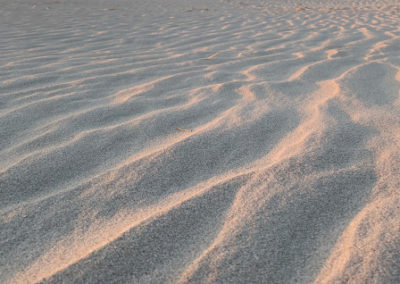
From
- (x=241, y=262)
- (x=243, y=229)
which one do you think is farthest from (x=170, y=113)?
(x=241, y=262)

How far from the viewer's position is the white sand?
830mm

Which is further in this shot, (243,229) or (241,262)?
(243,229)

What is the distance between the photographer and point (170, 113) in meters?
1.69

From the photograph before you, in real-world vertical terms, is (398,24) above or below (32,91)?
below

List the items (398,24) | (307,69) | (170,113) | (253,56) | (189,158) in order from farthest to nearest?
(398,24) < (253,56) < (307,69) < (170,113) < (189,158)

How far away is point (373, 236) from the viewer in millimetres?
876

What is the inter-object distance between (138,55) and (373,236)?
2.51 m

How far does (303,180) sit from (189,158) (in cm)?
40

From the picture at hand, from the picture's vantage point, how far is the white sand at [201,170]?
2.72 feet

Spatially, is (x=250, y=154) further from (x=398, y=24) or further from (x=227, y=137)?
(x=398, y=24)

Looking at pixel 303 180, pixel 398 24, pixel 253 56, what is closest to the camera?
pixel 303 180

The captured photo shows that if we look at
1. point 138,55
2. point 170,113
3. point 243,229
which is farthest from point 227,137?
point 138,55

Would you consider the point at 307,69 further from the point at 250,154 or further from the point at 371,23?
the point at 371,23

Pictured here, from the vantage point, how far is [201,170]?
1.23 meters
